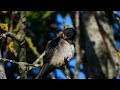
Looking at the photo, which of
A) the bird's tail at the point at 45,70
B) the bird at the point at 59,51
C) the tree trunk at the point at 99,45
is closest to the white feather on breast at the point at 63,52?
the bird at the point at 59,51

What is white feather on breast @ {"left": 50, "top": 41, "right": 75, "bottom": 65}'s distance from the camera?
9.98 ft

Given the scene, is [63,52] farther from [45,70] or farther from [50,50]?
[45,70]

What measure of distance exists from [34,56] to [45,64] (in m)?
3.31

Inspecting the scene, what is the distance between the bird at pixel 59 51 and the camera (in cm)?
293

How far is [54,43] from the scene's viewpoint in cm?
299

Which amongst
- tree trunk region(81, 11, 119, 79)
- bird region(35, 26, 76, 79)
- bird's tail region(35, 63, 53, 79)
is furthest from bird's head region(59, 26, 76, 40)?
tree trunk region(81, 11, 119, 79)

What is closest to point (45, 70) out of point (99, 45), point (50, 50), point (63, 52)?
point (50, 50)

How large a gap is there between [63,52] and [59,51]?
0.26ft

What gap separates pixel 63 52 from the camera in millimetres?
3127

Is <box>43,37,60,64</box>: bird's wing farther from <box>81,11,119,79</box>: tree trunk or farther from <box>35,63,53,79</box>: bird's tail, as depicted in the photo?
<box>81,11,119,79</box>: tree trunk

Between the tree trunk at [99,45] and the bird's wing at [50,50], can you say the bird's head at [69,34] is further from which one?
the tree trunk at [99,45]

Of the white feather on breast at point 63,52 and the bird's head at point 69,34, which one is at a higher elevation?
the bird's head at point 69,34
